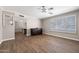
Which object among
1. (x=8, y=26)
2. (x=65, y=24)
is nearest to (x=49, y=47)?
(x=65, y=24)

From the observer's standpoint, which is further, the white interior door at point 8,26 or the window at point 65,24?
the white interior door at point 8,26

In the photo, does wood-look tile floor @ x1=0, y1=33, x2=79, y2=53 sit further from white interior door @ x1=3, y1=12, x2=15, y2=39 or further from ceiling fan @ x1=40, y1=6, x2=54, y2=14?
white interior door @ x1=3, y1=12, x2=15, y2=39

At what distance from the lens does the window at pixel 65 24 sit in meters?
2.31

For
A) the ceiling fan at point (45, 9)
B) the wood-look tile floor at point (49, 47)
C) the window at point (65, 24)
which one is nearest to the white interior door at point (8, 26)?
the wood-look tile floor at point (49, 47)

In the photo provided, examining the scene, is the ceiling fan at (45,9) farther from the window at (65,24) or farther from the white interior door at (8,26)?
the white interior door at (8,26)

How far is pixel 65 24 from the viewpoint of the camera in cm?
234

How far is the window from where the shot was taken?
7.57ft

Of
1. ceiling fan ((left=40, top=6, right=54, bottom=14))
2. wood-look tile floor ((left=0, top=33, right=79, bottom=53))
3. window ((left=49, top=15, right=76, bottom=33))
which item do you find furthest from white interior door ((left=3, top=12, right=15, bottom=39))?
window ((left=49, top=15, right=76, bottom=33))

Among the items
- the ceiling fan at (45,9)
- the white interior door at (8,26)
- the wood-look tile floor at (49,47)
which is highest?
the ceiling fan at (45,9)

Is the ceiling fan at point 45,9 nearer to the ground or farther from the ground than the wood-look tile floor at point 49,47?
farther from the ground

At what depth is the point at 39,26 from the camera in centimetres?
283

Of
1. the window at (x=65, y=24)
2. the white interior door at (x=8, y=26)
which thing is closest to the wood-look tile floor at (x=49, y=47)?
the window at (x=65, y=24)

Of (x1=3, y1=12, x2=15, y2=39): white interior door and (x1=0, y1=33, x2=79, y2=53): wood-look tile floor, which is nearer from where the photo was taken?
(x1=0, y1=33, x2=79, y2=53): wood-look tile floor
